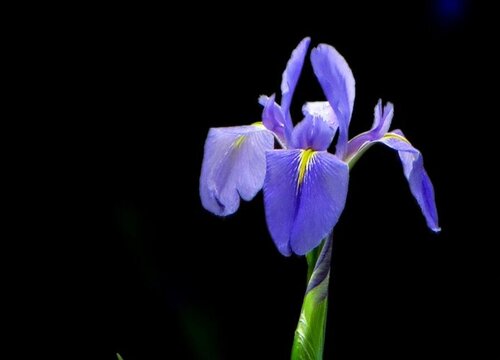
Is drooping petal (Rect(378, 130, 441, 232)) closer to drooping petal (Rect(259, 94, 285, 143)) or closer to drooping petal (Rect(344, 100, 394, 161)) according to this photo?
drooping petal (Rect(344, 100, 394, 161))

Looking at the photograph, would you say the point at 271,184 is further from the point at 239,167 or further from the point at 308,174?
the point at 239,167

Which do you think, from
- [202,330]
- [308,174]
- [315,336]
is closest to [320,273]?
[315,336]

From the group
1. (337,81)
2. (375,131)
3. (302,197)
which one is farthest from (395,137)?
(302,197)

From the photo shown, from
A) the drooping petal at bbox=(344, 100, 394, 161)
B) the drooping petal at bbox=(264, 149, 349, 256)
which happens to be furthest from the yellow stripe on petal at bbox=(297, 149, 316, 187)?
the drooping petal at bbox=(344, 100, 394, 161)

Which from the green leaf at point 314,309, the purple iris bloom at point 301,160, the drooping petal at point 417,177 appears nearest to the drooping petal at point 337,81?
the purple iris bloom at point 301,160

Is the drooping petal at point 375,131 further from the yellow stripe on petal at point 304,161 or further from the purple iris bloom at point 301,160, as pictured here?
the yellow stripe on petal at point 304,161

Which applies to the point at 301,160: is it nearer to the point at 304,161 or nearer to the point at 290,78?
the point at 304,161
